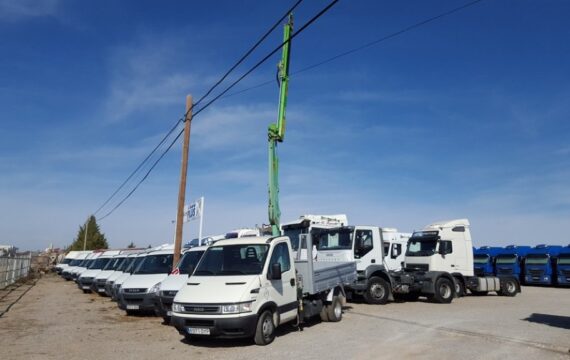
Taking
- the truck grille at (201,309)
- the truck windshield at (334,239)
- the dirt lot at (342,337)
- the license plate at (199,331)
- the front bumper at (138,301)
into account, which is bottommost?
the dirt lot at (342,337)

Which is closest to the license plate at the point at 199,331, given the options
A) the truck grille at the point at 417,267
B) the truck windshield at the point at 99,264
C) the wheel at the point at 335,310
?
the wheel at the point at 335,310

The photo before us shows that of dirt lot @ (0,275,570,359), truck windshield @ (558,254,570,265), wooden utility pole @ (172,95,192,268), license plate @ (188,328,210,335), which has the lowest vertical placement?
dirt lot @ (0,275,570,359)

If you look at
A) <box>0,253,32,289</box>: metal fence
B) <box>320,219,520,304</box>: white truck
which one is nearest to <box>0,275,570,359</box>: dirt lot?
<box>320,219,520,304</box>: white truck

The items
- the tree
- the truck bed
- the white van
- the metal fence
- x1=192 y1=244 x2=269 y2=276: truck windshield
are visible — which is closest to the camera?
x1=192 y1=244 x2=269 y2=276: truck windshield

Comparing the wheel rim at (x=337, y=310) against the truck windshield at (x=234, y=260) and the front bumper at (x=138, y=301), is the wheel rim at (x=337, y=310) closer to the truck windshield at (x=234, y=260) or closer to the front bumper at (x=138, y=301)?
the truck windshield at (x=234, y=260)

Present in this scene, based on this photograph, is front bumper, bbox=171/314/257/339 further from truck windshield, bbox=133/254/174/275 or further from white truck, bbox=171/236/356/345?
truck windshield, bbox=133/254/174/275

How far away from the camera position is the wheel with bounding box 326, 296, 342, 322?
1230cm

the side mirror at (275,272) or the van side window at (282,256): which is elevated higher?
the van side window at (282,256)

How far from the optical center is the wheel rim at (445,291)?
17.3 metres

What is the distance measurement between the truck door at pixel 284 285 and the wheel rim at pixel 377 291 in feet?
20.8

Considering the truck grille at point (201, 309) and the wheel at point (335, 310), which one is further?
the wheel at point (335, 310)

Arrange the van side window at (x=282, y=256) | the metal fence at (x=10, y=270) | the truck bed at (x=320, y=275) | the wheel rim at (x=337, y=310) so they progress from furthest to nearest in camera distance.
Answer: the metal fence at (x=10, y=270) → the wheel rim at (x=337, y=310) → the truck bed at (x=320, y=275) → the van side window at (x=282, y=256)

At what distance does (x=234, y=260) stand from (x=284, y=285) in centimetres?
124

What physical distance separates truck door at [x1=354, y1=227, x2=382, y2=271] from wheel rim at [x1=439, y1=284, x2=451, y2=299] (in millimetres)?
2790
